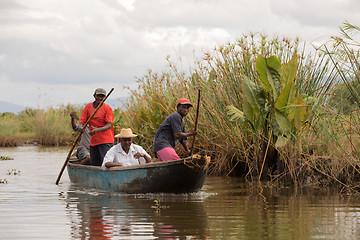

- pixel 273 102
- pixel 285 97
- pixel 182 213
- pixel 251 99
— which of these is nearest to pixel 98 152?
pixel 251 99

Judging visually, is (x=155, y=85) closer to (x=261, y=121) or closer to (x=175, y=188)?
(x=261, y=121)

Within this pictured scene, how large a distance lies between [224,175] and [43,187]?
13.2 feet

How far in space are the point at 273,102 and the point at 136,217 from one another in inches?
176

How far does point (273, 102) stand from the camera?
444 inches

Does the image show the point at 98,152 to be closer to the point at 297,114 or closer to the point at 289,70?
the point at 297,114

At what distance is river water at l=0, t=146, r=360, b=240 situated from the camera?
664cm

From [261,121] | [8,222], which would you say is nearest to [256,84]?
[261,121]

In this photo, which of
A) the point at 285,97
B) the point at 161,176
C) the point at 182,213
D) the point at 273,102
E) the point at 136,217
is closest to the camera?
the point at 136,217

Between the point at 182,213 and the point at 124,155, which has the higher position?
the point at 124,155

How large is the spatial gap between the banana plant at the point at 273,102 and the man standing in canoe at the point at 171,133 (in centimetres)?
125

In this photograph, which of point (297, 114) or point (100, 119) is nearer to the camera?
point (297, 114)

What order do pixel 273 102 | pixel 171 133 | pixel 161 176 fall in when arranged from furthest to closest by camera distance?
pixel 273 102, pixel 171 133, pixel 161 176

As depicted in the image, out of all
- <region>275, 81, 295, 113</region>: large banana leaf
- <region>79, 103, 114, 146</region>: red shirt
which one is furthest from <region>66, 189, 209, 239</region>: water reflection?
<region>275, 81, 295, 113</region>: large banana leaf

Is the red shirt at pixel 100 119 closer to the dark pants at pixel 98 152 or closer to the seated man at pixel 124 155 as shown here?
the dark pants at pixel 98 152
